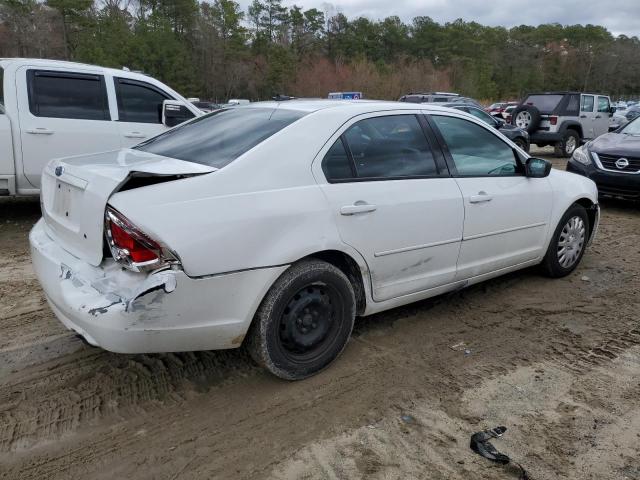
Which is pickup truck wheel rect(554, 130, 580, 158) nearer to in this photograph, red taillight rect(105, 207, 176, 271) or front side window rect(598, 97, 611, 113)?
front side window rect(598, 97, 611, 113)

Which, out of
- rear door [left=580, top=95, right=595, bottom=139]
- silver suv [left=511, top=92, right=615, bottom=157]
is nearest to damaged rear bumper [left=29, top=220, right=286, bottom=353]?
silver suv [left=511, top=92, right=615, bottom=157]

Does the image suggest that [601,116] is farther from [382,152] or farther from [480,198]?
[382,152]

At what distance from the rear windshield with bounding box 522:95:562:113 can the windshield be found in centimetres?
600

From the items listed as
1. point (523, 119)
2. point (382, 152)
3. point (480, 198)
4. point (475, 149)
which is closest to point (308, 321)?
point (382, 152)

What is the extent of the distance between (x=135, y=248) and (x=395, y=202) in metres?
1.57

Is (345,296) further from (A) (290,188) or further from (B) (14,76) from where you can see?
(B) (14,76)

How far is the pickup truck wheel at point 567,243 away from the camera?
468cm

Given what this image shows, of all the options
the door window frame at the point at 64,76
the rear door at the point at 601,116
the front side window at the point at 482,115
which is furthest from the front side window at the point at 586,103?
the door window frame at the point at 64,76

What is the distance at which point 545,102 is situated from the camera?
14.8m

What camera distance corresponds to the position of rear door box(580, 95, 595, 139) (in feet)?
48.1

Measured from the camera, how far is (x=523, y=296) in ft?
14.7

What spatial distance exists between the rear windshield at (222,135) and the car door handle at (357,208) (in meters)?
0.60

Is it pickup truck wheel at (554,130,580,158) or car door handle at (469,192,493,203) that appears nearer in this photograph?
car door handle at (469,192,493,203)

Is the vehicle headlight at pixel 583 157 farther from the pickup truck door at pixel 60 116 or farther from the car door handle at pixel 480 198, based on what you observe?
the pickup truck door at pixel 60 116
